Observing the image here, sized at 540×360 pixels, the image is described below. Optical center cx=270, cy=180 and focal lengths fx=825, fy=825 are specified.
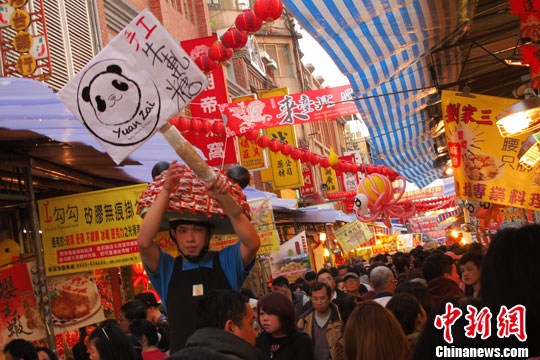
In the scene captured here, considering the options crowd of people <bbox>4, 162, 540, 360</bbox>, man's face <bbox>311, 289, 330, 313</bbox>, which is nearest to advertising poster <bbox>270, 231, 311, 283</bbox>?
crowd of people <bbox>4, 162, 540, 360</bbox>

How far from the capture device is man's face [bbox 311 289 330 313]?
8.31 meters

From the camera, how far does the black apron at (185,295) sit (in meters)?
4.62

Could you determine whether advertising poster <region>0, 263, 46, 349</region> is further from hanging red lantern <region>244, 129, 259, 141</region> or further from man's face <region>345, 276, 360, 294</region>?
hanging red lantern <region>244, 129, 259, 141</region>

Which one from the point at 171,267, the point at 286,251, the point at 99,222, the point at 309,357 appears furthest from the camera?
the point at 286,251

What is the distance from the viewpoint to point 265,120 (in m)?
15.8

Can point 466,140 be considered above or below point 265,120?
below

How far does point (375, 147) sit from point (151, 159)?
8.15m

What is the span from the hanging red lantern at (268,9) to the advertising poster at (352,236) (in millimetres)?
14912

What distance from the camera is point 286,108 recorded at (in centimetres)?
1579

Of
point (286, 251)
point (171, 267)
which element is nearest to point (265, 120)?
point (286, 251)

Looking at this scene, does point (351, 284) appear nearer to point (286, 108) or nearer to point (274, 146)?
point (286, 108)

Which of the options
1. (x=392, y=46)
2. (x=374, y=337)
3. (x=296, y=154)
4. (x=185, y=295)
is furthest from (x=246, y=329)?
(x=296, y=154)

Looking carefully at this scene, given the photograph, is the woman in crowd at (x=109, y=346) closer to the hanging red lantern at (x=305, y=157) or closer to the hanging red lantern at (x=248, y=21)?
the hanging red lantern at (x=248, y=21)

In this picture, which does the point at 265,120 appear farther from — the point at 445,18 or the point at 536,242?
the point at 536,242
